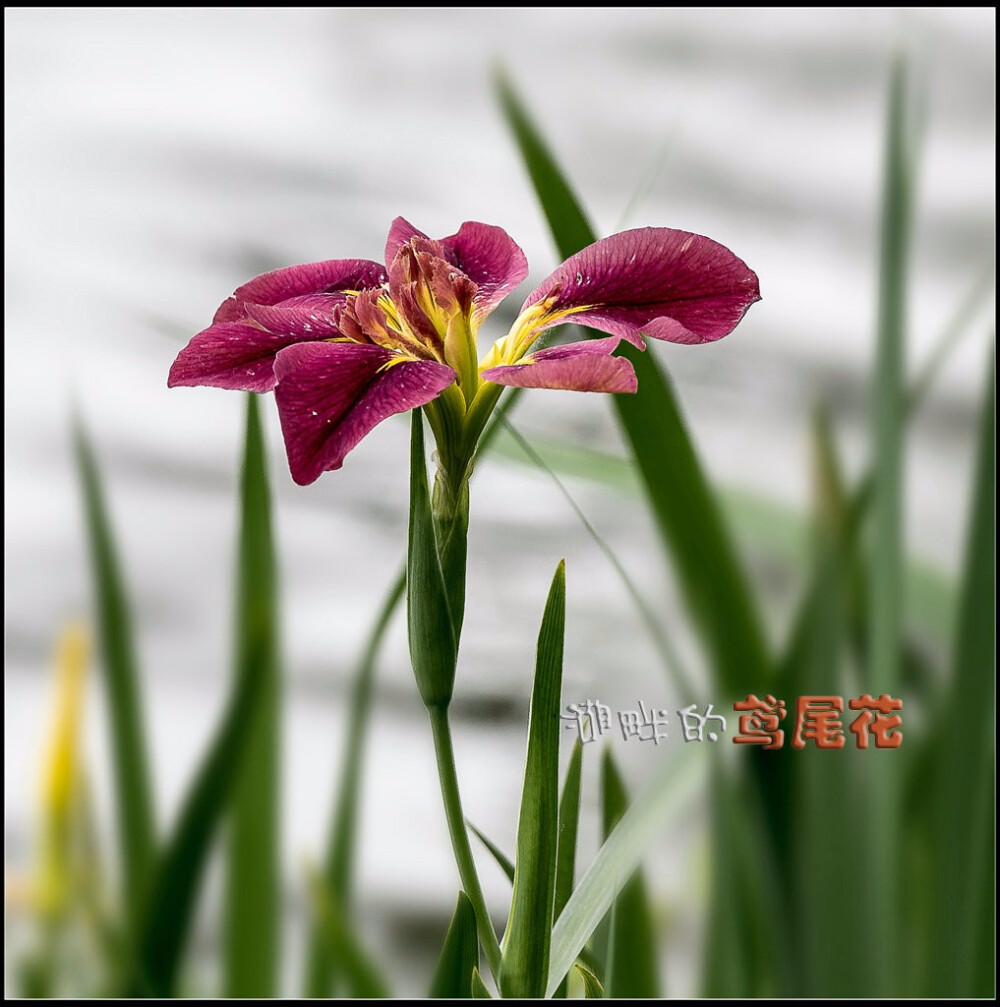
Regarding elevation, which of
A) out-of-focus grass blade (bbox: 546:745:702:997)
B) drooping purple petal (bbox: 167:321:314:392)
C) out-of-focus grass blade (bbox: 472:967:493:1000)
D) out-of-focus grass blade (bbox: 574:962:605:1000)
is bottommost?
out-of-focus grass blade (bbox: 574:962:605:1000)

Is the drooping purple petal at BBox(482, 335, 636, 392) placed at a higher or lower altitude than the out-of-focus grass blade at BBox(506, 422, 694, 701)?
higher

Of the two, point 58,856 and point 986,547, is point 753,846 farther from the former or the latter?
point 58,856

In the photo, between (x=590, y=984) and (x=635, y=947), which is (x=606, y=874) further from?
(x=635, y=947)

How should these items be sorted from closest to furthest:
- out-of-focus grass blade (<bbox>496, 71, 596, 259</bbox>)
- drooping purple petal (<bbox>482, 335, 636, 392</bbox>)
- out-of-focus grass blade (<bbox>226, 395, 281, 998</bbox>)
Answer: drooping purple petal (<bbox>482, 335, 636, 392</bbox>) → out-of-focus grass blade (<bbox>496, 71, 596, 259</bbox>) → out-of-focus grass blade (<bbox>226, 395, 281, 998</bbox>)

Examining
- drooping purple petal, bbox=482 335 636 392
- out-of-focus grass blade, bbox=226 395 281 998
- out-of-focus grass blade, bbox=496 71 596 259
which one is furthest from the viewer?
out-of-focus grass blade, bbox=226 395 281 998

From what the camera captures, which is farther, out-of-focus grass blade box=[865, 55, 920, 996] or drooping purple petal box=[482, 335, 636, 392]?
out-of-focus grass blade box=[865, 55, 920, 996]

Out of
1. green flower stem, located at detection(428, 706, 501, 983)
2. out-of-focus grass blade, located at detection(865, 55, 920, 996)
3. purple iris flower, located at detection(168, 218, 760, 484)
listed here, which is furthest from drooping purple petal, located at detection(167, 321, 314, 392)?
out-of-focus grass blade, located at detection(865, 55, 920, 996)

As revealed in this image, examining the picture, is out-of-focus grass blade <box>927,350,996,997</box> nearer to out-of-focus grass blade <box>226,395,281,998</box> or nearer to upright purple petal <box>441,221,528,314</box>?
upright purple petal <box>441,221,528,314</box>
